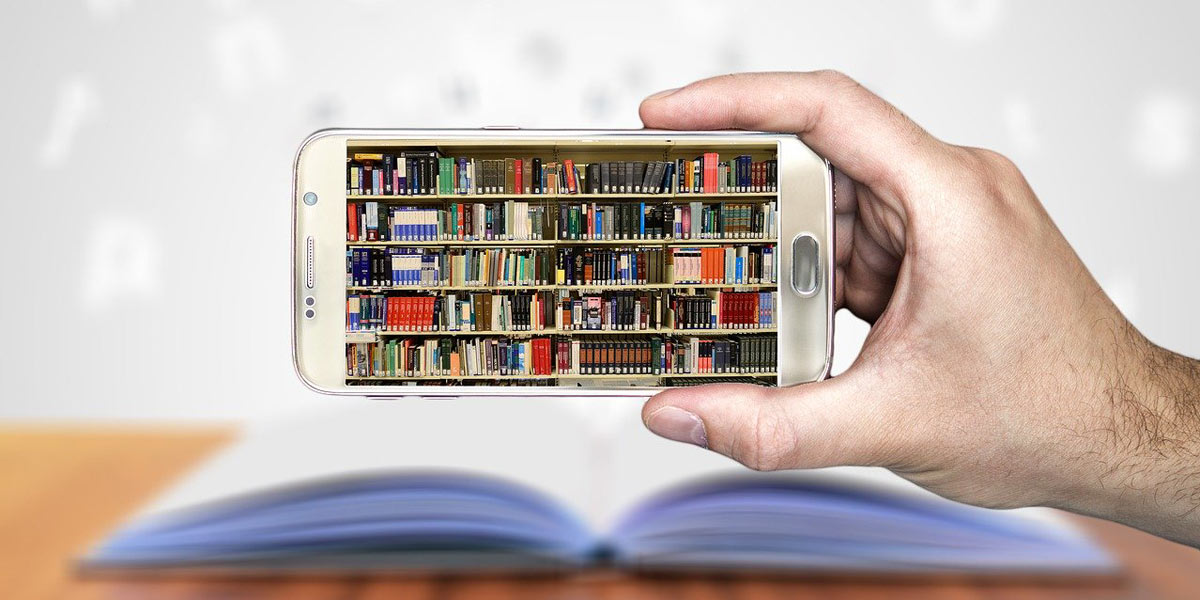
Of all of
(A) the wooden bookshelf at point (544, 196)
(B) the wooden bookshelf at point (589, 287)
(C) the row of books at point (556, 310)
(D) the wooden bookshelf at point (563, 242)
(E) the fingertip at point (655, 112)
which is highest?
(E) the fingertip at point (655, 112)

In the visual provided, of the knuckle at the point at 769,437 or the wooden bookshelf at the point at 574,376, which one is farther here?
the wooden bookshelf at the point at 574,376

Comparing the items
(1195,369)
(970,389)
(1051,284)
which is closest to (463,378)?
(970,389)

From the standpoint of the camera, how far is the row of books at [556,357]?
58.0 inches

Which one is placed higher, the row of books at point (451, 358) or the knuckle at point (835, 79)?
the knuckle at point (835, 79)

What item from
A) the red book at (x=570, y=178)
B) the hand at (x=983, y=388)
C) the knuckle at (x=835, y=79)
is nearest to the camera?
the hand at (x=983, y=388)

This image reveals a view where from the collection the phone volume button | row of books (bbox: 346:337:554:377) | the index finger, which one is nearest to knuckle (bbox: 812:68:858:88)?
the index finger

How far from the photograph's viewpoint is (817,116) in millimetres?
1351

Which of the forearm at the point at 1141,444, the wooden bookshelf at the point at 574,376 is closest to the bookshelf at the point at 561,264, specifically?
the wooden bookshelf at the point at 574,376

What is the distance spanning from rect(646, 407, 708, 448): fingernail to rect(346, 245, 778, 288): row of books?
0.32 meters

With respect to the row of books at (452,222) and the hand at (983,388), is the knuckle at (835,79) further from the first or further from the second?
the row of books at (452,222)

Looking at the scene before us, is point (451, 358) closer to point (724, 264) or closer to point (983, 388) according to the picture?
point (724, 264)

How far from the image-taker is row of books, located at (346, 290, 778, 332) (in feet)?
4.90

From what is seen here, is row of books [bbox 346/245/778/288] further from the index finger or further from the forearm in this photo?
the forearm

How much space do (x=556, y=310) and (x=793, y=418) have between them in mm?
505
